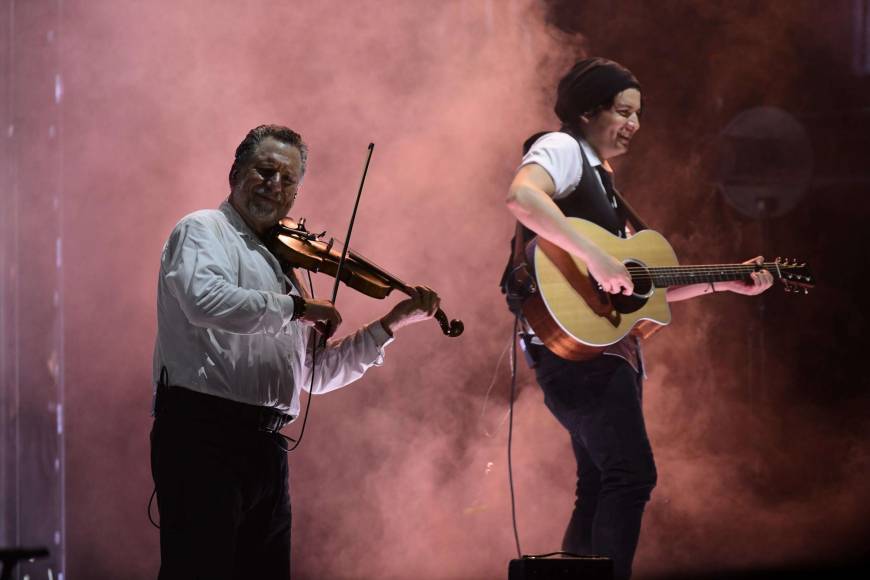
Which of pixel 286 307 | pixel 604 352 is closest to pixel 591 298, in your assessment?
pixel 604 352

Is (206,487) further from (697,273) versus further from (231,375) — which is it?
(697,273)

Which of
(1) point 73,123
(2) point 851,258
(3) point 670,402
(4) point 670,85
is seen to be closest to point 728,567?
(3) point 670,402

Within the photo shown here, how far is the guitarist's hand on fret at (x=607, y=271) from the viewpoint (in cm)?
294

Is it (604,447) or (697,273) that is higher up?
(697,273)

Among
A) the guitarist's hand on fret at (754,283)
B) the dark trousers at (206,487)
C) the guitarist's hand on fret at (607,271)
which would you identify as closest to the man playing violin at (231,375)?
the dark trousers at (206,487)

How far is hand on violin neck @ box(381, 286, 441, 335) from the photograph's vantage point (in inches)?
104

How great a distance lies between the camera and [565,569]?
8.28 feet

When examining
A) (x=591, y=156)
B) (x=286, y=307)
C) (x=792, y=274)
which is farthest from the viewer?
(x=792, y=274)

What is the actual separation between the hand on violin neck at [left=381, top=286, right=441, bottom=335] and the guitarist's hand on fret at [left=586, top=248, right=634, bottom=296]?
0.57 m

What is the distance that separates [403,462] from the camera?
411 centimetres

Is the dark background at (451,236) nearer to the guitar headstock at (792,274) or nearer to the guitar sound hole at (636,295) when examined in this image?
the guitar headstock at (792,274)

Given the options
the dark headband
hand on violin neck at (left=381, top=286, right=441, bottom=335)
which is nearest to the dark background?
the dark headband

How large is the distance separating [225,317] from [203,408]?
235 mm

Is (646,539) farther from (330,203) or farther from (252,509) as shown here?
(252,509)
